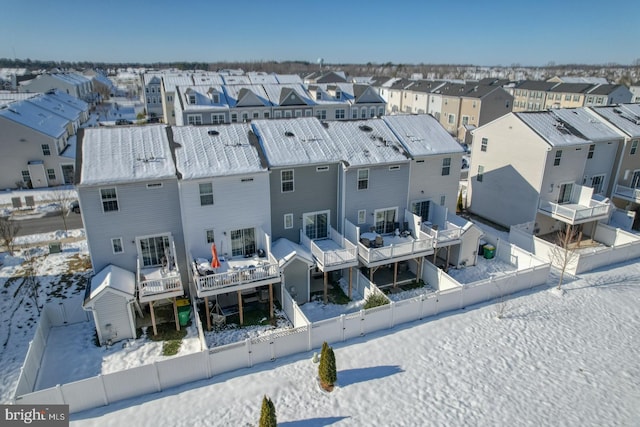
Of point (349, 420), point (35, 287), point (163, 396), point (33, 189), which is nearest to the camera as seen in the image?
point (349, 420)

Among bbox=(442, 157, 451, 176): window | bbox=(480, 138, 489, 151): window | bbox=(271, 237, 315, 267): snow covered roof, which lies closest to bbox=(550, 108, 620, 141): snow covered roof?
bbox=(480, 138, 489, 151): window

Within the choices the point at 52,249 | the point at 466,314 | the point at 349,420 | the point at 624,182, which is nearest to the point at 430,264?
the point at 466,314

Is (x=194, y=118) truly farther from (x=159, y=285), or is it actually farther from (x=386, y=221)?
(x=159, y=285)

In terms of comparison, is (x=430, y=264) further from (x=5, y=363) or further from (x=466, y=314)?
(x=5, y=363)

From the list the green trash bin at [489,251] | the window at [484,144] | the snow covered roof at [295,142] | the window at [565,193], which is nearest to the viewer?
the snow covered roof at [295,142]

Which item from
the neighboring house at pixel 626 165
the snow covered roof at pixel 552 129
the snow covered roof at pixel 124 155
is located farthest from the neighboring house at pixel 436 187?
the neighboring house at pixel 626 165

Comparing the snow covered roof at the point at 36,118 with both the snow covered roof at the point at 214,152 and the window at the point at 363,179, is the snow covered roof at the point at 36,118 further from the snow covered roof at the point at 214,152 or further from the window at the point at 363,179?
the window at the point at 363,179

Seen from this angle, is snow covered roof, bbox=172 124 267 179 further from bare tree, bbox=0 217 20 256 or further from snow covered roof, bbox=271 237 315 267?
bare tree, bbox=0 217 20 256
